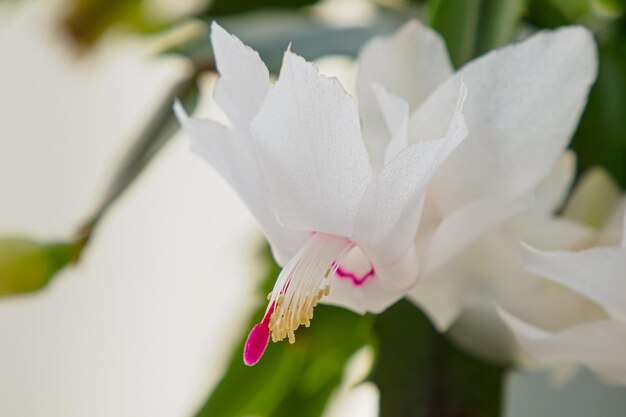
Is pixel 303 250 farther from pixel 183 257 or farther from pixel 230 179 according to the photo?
pixel 183 257

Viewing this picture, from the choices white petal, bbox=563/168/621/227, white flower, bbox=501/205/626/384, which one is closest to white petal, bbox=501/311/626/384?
white flower, bbox=501/205/626/384

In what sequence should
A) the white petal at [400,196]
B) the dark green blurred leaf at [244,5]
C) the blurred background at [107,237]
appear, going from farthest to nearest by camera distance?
the blurred background at [107,237] < the dark green blurred leaf at [244,5] < the white petal at [400,196]

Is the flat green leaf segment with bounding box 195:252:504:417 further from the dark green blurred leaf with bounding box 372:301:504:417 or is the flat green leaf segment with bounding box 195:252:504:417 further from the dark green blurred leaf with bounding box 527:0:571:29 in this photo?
the dark green blurred leaf with bounding box 527:0:571:29

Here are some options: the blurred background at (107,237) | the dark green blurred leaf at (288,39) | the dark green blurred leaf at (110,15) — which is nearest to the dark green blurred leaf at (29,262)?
the dark green blurred leaf at (288,39)

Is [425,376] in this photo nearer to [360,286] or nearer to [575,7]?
[360,286]

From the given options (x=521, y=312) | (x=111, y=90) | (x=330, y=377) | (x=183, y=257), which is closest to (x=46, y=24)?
(x=111, y=90)

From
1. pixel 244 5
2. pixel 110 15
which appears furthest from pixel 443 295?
pixel 110 15

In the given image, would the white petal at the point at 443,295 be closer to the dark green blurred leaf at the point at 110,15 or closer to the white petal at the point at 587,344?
the white petal at the point at 587,344
